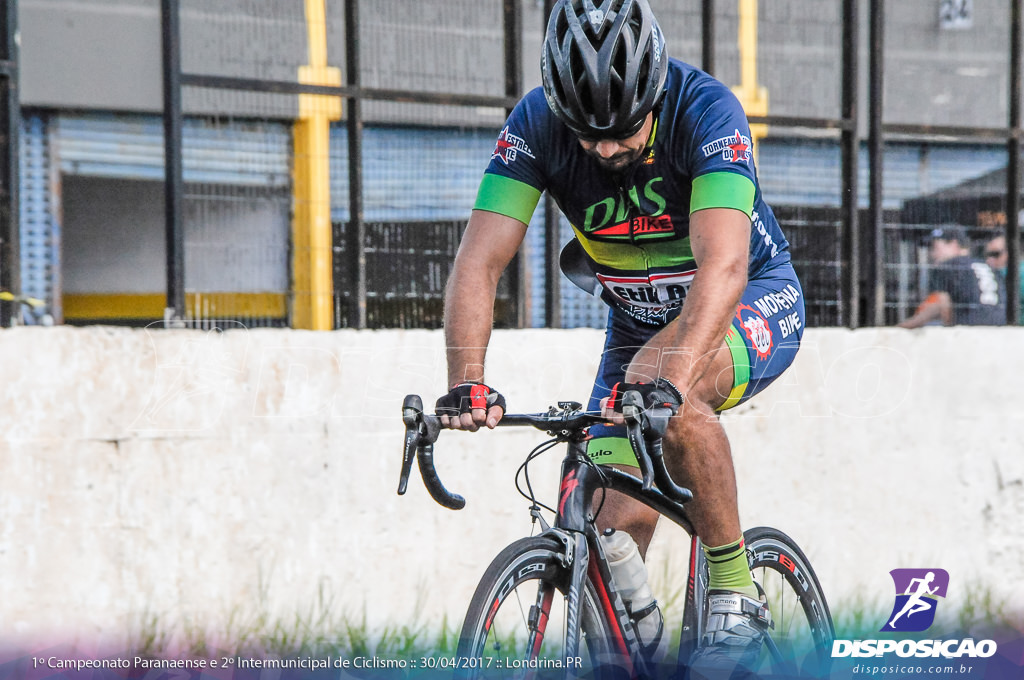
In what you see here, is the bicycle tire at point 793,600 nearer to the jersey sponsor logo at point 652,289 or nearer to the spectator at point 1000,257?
the jersey sponsor logo at point 652,289

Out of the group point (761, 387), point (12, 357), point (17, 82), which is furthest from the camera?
point (17, 82)

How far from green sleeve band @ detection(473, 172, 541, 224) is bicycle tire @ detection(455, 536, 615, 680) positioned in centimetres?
96

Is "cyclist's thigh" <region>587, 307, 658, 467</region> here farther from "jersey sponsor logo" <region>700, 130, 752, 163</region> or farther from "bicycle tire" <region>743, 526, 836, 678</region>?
"jersey sponsor logo" <region>700, 130, 752, 163</region>

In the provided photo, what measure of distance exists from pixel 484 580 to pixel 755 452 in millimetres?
3067

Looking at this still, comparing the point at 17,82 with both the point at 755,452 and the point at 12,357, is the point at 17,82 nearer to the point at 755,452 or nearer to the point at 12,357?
the point at 12,357

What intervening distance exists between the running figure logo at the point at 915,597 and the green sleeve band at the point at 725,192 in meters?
2.63

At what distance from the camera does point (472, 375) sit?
120 inches

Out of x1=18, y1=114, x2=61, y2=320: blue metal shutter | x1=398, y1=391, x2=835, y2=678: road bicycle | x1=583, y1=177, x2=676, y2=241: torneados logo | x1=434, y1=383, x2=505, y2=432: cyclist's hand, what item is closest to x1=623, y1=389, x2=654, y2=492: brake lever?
x1=398, y1=391, x2=835, y2=678: road bicycle

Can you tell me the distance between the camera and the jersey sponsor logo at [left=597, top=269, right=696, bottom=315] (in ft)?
11.7

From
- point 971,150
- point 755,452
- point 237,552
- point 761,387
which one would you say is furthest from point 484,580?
point 971,150

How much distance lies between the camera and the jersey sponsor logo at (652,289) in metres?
3.57

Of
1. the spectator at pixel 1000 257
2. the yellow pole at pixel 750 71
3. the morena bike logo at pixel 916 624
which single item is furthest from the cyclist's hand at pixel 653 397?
the spectator at pixel 1000 257

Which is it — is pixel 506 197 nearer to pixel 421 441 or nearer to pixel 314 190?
pixel 421 441

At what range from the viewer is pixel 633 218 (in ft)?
11.2
